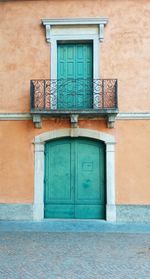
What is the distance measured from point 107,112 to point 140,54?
224 centimetres

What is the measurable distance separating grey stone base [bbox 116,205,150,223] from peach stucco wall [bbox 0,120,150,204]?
16 centimetres

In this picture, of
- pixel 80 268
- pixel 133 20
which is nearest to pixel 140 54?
pixel 133 20

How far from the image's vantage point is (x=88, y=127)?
1152cm

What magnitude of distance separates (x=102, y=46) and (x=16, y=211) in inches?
233

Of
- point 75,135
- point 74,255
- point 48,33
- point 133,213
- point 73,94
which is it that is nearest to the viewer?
point 74,255

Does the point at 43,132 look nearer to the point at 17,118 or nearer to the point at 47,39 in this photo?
the point at 17,118

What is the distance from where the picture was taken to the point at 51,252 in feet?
24.3

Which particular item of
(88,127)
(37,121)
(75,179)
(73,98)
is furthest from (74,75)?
(75,179)

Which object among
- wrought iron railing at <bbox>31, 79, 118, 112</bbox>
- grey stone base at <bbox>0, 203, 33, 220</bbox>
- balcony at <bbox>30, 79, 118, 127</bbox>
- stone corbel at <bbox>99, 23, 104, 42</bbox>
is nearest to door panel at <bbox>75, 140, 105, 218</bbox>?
balcony at <bbox>30, 79, 118, 127</bbox>

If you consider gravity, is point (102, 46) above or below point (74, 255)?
above

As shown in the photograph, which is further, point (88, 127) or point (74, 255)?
point (88, 127)

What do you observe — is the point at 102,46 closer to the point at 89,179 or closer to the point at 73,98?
the point at 73,98

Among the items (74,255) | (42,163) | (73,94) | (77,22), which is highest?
(77,22)

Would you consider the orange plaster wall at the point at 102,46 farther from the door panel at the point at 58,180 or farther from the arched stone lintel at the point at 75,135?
the door panel at the point at 58,180
